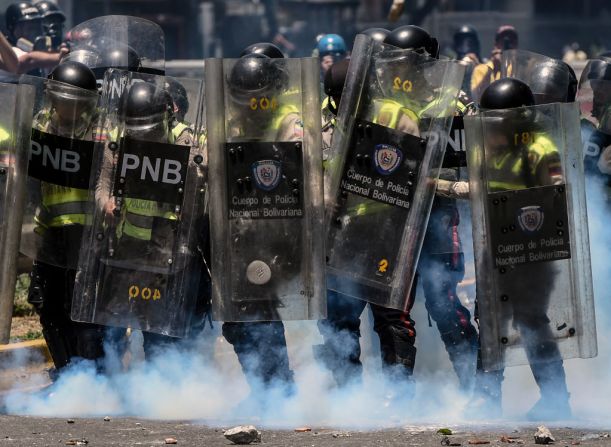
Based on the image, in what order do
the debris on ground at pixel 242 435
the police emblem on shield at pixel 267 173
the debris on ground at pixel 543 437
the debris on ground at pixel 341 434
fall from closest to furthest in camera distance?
the debris on ground at pixel 543 437 → the debris on ground at pixel 242 435 → the debris on ground at pixel 341 434 → the police emblem on shield at pixel 267 173

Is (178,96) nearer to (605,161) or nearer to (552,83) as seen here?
(552,83)

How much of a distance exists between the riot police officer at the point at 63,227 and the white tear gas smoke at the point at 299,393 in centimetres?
16

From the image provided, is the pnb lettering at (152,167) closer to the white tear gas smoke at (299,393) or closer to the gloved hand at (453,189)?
the white tear gas smoke at (299,393)

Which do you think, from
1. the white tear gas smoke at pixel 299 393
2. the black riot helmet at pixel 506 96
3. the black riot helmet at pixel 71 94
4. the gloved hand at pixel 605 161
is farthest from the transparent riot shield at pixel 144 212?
the gloved hand at pixel 605 161

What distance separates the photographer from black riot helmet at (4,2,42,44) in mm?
12266

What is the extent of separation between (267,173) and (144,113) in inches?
28.8

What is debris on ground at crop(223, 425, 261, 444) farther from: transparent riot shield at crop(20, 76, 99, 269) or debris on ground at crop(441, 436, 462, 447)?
transparent riot shield at crop(20, 76, 99, 269)

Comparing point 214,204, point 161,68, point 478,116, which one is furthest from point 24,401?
point 478,116

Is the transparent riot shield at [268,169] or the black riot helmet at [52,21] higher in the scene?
the black riot helmet at [52,21]

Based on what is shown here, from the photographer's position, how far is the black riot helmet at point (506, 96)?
698cm

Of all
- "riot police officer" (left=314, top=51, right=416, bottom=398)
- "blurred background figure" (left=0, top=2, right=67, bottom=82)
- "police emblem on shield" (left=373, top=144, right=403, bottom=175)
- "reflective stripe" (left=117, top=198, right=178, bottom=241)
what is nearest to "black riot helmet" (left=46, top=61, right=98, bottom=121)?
"reflective stripe" (left=117, top=198, right=178, bottom=241)

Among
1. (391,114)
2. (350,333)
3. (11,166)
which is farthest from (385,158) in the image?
(11,166)

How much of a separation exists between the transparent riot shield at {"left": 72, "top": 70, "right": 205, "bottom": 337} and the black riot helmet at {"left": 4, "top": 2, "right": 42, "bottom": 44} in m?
5.09

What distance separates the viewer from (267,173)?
7.01 metres
